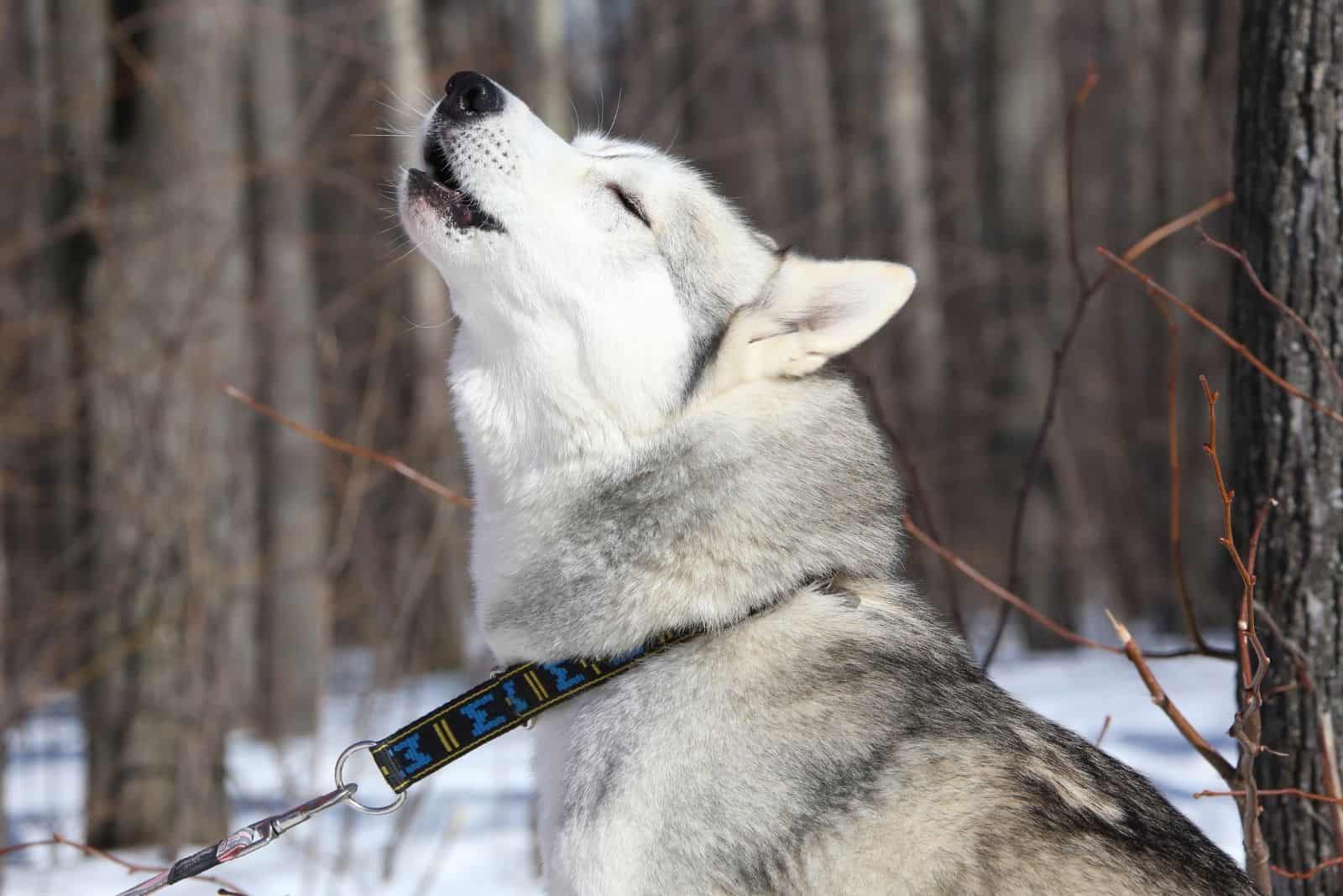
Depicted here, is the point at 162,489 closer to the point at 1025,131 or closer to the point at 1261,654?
the point at 1261,654

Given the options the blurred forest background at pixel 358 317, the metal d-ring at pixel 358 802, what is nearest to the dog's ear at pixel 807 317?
Answer: the blurred forest background at pixel 358 317

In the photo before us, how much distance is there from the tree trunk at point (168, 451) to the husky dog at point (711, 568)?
2.61 metres

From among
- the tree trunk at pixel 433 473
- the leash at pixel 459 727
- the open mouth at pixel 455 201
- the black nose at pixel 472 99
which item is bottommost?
the tree trunk at pixel 433 473

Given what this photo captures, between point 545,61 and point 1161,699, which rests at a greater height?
point 545,61

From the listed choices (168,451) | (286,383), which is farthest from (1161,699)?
(286,383)

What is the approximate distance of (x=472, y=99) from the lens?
268 centimetres

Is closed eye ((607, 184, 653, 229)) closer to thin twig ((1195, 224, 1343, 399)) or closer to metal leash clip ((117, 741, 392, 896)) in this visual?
thin twig ((1195, 224, 1343, 399))

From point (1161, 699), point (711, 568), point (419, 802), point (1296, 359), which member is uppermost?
point (1296, 359)

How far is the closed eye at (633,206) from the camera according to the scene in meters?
2.71

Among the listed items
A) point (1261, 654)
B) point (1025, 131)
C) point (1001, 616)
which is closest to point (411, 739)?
point (1261, 654)

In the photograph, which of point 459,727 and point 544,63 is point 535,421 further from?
point 544,63

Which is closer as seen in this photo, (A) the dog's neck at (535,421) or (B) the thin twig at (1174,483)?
(B) the thin twig at (1174,483)

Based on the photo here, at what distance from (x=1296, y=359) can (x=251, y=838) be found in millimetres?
2352

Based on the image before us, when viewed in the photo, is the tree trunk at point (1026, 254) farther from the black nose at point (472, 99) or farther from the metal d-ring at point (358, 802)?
the metal d-ring at point (358, 802)
